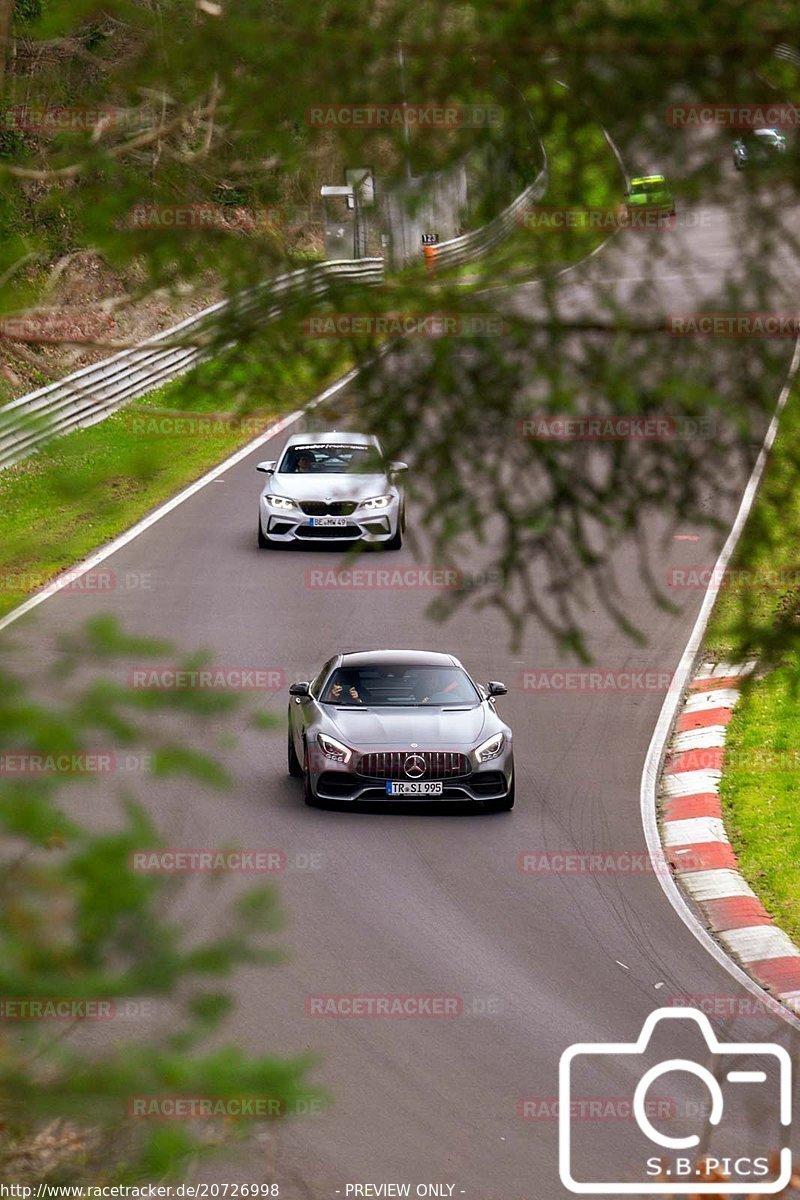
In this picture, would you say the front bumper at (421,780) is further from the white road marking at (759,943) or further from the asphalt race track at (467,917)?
the white road marking at (759,943)

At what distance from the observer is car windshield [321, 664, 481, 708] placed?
14.5 metres

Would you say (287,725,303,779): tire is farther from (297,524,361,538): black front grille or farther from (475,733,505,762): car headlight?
(297,524,361,538): black front grille

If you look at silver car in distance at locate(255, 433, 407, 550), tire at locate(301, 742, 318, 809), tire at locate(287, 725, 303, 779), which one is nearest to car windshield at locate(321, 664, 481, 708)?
tire at locate(301, 742, 318, 809)

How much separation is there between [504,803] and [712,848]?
1.95 meters

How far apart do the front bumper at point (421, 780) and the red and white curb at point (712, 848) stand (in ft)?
5.34

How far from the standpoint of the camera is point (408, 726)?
14.1 meters

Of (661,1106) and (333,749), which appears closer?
(661,1106)

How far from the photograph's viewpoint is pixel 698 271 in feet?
19.5

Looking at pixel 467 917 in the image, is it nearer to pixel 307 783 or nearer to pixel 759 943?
pixel 759 943

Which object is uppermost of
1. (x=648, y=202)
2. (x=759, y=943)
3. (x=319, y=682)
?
(x=648, y=202)

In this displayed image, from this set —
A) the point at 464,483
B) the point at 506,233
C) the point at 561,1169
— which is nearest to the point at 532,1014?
the point at 561,1169

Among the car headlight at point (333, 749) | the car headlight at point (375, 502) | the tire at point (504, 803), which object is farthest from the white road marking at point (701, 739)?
the car headlight at point (375, 502)

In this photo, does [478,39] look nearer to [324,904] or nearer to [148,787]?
[324,904]

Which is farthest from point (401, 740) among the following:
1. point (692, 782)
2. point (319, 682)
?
point (692, 782)
